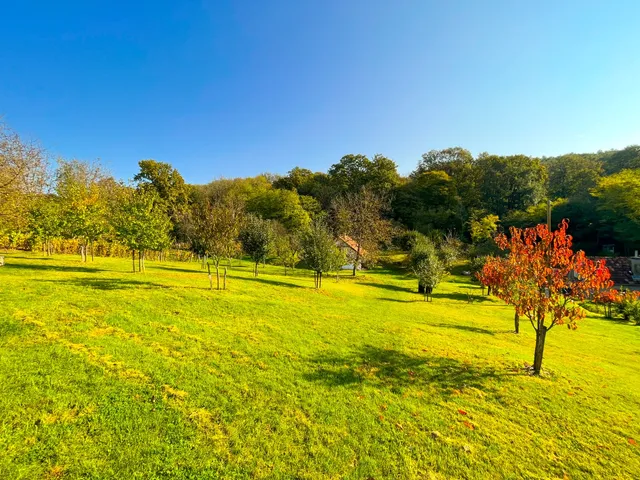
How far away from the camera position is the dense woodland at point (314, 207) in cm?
1797

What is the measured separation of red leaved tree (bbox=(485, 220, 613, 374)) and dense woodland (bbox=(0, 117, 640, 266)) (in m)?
13.5

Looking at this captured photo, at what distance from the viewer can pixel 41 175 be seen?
63.4 feet

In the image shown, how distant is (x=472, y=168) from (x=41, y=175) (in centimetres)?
7210

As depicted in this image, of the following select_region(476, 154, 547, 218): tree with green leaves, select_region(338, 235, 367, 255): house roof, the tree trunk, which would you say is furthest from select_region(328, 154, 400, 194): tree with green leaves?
the tree trunk

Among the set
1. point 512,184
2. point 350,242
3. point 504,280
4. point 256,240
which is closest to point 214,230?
point 256,240

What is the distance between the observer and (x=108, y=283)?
14.2 metres

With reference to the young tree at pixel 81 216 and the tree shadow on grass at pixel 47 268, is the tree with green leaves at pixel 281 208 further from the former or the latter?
the tree shadow on grass at pixel 47 268

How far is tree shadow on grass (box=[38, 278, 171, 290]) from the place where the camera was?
13.3 meters

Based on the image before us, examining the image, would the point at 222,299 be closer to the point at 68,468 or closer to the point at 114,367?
the point at 114,367

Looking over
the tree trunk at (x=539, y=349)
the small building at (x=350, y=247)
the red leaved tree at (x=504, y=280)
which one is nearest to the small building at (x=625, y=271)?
the small building at (x=350, y=247)

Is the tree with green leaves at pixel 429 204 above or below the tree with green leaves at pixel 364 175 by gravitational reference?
below

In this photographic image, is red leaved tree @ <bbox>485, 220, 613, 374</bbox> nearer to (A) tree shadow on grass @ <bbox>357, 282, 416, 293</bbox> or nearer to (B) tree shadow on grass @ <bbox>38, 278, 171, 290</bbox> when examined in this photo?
(B) tree shadow on grass @ <bbox>38, 278, 171, 290</bbox>

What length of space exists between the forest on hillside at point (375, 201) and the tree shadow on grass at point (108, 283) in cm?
355

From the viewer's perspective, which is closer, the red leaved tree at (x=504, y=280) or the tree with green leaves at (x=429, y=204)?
the red leaved tree at (x=504, y=280)
